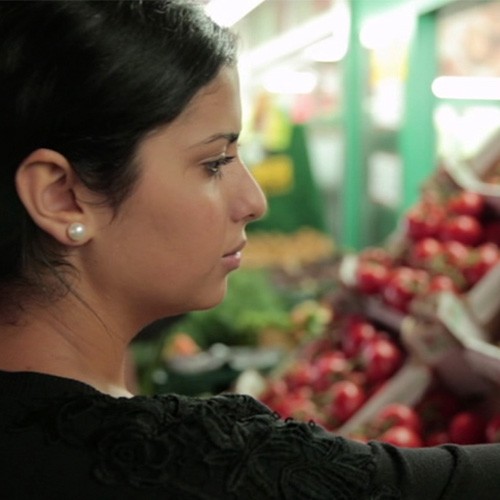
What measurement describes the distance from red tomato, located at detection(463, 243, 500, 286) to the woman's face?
1844mm

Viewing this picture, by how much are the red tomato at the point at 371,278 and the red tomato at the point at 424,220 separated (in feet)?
0.58

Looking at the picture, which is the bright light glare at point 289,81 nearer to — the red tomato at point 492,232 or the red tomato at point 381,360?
the red tomato at point 492,232

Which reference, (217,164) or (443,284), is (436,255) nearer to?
(443,284)

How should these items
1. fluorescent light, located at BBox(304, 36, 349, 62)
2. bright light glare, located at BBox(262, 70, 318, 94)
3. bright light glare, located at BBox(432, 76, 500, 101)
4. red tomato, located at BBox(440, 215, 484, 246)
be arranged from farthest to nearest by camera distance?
bright light glare, located at BBox(262, 70, 318, 94)
fluorescent light, located at BBox(304, 36, 349, 62)
bright light glare, located at BBox(432, 76, 500, 101)
red tomato, located at BBox(440, 215, 484, 246)

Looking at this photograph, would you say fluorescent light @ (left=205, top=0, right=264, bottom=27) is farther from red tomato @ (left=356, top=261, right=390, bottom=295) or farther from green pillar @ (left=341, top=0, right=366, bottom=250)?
red tomato @ (left=356, top=261, right=390, bottom=295)

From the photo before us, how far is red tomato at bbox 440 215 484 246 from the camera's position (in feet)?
10.5

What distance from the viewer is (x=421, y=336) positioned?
257cm

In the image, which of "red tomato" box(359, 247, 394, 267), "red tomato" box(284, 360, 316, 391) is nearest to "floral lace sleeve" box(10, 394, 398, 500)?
"red tomato" box(284, 360, 316, 391)

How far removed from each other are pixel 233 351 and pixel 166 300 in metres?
3.81

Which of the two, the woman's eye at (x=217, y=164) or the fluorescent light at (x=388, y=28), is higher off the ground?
the fluorescent light at (x=388, y=28)

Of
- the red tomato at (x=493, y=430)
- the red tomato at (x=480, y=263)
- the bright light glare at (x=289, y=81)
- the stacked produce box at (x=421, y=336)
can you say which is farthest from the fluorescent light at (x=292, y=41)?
the red tomato at (x=493, y=430)

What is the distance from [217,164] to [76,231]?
189 mm

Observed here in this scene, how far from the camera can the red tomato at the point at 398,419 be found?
2.61 m

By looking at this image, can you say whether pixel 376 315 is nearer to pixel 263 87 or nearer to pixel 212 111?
pixel 212 111
